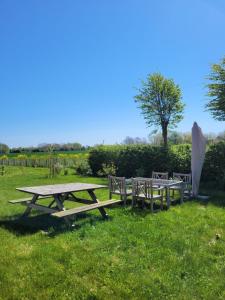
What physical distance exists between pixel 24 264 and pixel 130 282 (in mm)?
1556

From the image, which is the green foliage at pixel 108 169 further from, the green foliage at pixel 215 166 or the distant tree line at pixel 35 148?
the distant tree line at pixel 35 148

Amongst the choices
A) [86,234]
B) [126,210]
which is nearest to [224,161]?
[126,210]

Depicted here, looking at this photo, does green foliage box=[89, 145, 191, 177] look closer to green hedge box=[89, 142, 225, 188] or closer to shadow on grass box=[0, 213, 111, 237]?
green hedge box=[89, 142, 225, 188]

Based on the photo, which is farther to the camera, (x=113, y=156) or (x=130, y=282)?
(x=113, y=156)

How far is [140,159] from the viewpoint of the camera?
534 inches

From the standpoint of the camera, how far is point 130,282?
11.9 ft

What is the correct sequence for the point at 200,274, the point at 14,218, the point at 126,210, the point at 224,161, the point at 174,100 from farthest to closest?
the point at 174,100 < the point at 224,161 < the point at 126,210 < the point at 14,218 < the point at 200,274

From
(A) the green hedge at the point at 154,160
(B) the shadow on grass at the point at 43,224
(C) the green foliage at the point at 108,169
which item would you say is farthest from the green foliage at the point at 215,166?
(B) the shadow on grass at the point at 43,224

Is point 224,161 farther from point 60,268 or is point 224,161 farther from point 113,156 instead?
point 60,268

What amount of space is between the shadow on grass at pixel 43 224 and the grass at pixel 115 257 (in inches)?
0.7

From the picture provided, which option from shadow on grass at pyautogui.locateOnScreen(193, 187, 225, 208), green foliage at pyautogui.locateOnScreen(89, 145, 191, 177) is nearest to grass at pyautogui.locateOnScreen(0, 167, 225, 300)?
shadow on grass at pyautogui.locateOnScreen(193, 187, 225, 208)

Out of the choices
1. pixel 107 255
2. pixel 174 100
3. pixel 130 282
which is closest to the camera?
pixel 130 282

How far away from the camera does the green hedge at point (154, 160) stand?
37.0ft

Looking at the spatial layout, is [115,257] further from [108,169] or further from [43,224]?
[108,169]
